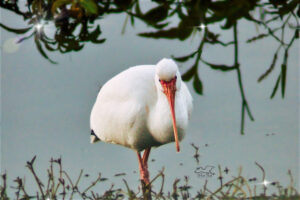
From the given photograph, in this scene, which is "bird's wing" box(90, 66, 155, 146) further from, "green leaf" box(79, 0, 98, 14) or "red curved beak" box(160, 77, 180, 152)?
"green leaf" box(79, 0, 98, 14)

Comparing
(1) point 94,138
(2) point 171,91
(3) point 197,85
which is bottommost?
(1) point 94,138

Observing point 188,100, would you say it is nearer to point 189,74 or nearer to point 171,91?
point 171,91

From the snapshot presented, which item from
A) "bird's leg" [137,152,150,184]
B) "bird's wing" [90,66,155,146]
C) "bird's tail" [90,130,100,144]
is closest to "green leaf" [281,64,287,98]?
"bird's wing" [90,66,155,146]

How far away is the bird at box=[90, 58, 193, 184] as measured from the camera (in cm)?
282

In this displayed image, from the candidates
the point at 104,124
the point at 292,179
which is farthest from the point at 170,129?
the point at 292,179

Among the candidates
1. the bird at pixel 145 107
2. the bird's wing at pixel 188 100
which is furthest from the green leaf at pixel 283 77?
the bird's wing at pixel 188 100

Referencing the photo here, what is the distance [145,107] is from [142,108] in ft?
0.09

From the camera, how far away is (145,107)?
9.80ft

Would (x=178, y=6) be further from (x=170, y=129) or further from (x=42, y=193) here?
(x=170, y=129)

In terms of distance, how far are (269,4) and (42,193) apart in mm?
1399

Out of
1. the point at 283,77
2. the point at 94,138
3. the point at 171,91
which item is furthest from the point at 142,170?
the point at 283,77

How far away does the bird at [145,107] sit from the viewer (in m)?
2.82

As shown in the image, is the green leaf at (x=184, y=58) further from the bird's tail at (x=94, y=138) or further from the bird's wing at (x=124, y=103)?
the bird's tail at (x=94, y=138)

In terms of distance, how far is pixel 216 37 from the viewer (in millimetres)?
1326
